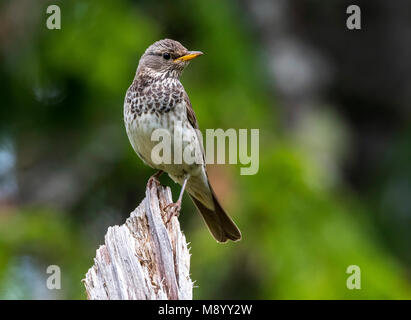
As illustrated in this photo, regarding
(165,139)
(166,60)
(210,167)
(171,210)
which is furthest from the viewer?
(210,167)

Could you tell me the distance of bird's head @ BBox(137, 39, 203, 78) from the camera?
600 centimetres

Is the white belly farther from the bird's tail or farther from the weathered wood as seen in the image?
the weathered wood

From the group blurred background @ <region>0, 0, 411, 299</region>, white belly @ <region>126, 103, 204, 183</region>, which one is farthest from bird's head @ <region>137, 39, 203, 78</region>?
blurred background @ <region>0, 0, 411, 299</region>

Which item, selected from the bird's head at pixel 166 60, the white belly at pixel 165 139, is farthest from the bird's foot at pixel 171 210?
the bird's head at pixel 166 60

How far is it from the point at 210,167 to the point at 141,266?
7.50 ft

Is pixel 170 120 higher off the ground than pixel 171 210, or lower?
higher

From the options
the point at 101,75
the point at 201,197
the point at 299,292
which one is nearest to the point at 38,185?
the point at 101,75

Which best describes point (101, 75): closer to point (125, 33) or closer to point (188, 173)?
point (125, 33)

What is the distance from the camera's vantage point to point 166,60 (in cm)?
605

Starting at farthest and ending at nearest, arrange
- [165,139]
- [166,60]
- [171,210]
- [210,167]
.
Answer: [210,167], [166,60], [165,139], [171,210]

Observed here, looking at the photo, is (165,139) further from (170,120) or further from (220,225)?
(220,225)

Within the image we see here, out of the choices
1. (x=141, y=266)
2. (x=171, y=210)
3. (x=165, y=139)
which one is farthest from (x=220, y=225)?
(x=141, y=266)

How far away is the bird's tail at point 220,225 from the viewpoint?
606 cm

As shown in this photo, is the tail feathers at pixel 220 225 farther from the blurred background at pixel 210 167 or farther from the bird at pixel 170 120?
the blurred background at pixel 210 167
